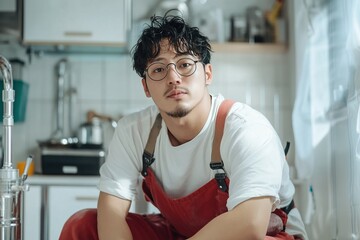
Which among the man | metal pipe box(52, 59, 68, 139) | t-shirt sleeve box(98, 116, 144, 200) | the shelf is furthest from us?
metal pipe box(52, 59, 68, 139)

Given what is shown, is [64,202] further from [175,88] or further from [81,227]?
[175,88]

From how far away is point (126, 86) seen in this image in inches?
113

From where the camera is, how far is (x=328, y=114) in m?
2.07

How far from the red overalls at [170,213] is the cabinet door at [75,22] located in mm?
1045

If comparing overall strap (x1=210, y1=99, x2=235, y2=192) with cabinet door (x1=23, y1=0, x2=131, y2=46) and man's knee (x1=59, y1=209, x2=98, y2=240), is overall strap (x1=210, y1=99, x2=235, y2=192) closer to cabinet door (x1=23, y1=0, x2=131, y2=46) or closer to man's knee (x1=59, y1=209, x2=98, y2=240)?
man's knee (x1=59, y1=209, x2=98, y2=240)

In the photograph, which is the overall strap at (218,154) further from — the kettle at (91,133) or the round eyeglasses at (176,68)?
the kettle at (91,133)

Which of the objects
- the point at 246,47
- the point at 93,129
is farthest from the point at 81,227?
the point at 246,47

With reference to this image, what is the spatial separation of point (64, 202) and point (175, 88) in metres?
1.17

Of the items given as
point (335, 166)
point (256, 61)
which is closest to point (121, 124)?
point (335, 166)

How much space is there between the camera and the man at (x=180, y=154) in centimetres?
146

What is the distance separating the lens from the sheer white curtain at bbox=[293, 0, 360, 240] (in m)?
1.64

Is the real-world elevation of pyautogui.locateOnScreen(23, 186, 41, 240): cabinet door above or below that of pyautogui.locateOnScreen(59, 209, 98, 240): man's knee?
below

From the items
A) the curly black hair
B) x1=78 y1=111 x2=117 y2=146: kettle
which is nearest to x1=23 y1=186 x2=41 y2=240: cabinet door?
x1=78 y1=111 x2=117 y2=146: kettle

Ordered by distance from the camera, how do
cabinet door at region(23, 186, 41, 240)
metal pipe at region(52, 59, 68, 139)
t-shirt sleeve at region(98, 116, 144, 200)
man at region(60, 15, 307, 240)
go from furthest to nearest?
metal pipe at region(52, 59, 68, 139), cabinet door at region(23, 186, 41, 240), t-shirt sleeve at region(98, 116, 144, 200), man at region(60, 15, 307, 240)
